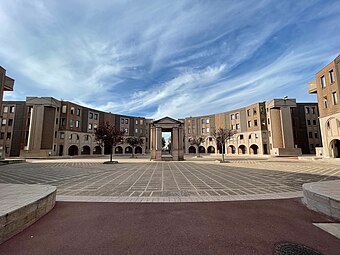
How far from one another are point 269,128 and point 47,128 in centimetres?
5302

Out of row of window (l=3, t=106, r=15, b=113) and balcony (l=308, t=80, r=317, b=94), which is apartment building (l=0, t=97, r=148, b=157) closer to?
row of window (l=3, t=106, r=15, b=113)

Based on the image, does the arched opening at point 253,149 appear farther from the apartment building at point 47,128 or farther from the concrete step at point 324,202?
the concrete step at point 324,202

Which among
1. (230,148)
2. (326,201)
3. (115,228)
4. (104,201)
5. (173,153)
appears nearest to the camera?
(115,228)

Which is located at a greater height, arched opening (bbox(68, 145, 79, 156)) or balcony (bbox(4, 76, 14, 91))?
balcony (bbox(4, 76, 14, 91))

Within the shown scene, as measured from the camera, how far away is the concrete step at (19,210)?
3.26 meters

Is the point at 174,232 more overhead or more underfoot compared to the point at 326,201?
more underfoot

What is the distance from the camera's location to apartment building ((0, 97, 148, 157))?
38.2 meters

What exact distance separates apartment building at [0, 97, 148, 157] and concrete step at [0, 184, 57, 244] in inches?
1327

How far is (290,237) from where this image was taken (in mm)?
3275

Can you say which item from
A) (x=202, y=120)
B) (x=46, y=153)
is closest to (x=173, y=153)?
(x=46, y=153)

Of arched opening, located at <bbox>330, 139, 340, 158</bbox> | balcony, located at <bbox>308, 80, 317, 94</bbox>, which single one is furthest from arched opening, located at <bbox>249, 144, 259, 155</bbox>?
arched opening, located at <bbox>330, 139, 340, 158</bbox>

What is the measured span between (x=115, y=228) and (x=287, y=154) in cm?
4034

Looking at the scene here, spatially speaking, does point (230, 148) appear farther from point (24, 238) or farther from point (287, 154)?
point (24, 238)

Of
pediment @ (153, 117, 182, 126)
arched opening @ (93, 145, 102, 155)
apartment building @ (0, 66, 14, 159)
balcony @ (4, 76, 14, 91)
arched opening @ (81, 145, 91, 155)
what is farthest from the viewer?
arched opening @ (93, 145, 102, 155)
